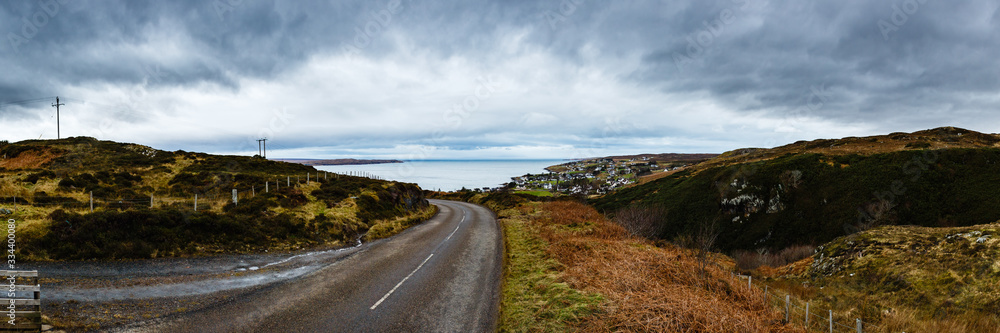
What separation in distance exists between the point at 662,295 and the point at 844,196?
38667 millimetres

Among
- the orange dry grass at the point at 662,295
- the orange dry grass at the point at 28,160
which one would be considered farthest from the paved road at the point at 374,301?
the orange dry grass at the point at 28,160

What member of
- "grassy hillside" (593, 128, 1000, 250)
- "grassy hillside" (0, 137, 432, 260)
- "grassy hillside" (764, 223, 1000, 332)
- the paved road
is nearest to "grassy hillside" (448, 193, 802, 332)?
the paved road

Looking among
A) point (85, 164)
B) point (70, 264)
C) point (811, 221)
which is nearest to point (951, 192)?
point (811, 221)

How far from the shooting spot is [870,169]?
113 feet

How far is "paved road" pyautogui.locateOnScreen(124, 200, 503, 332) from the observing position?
8.29m

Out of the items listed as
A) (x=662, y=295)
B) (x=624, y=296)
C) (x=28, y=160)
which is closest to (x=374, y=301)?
(x=624, y=296)

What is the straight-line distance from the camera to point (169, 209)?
1695 cm

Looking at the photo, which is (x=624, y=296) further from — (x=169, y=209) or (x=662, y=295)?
(x=169, y=209)

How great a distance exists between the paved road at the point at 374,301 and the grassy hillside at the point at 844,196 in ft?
71.8

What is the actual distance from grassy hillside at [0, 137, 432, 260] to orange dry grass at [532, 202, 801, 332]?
14.8 m

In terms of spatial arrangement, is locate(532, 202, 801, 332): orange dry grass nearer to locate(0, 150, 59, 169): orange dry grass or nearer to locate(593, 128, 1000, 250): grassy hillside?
locate(593, 128, 1000, 250): grassy hillside

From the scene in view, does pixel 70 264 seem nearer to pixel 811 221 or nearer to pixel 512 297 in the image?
pixel 512 297

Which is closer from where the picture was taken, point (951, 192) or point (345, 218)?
point (345, 218)

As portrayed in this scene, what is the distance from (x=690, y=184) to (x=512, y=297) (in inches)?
2091
